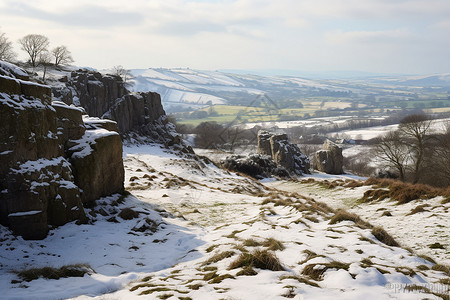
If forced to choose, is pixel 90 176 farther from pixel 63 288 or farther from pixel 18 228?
pixel 63 288

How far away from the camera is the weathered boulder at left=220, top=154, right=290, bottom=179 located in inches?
2018

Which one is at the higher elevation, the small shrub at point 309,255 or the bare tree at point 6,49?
the bare tree at point 6,49

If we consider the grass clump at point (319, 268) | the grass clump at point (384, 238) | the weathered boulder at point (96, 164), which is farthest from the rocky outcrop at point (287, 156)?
the grass clump at point (319, 268)

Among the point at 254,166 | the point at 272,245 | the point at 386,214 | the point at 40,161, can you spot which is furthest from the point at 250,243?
the point at 254,166

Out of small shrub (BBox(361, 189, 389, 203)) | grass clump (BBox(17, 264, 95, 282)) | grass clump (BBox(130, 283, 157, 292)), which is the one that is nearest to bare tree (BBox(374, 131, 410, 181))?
small shrub (BBox(361, 189, 389, 203))

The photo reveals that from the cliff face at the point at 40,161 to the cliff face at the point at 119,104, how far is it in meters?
37.4

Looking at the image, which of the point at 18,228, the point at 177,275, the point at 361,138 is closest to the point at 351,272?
the point at 177,275

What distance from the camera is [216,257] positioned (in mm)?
9938

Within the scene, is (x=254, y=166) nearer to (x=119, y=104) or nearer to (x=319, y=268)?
(x=119, y=104)

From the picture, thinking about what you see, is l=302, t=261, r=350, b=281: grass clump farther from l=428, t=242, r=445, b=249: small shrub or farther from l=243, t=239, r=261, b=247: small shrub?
l=428, t=242, r=445, b=249: small shrub

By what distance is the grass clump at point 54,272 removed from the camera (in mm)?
9039

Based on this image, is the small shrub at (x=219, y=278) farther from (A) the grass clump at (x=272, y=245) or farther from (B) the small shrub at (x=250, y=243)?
(B) the small shrub at (x=250, y=243)

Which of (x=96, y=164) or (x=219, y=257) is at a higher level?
(x=96, y=164)

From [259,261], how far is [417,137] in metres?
36.1
